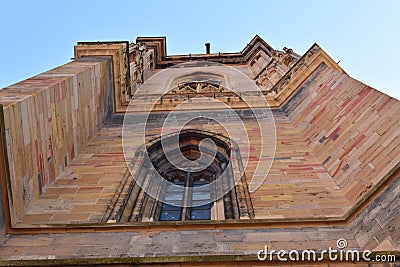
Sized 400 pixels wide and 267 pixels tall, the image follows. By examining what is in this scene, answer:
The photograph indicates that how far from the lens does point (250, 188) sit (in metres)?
7.96

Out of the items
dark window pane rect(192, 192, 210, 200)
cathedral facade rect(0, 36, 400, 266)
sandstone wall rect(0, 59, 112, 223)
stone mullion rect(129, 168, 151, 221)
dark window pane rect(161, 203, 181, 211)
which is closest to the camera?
cathedral facade rect(0, 36, 400, 266)

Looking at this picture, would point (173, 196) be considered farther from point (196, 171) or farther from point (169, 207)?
point (196, 171)

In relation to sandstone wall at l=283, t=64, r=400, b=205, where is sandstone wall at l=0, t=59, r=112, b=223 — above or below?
below

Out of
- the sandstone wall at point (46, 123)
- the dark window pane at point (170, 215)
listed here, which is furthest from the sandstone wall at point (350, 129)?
the sandstone wall at point (46, 123)

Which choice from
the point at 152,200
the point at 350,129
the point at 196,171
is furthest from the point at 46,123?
the point at 350,129

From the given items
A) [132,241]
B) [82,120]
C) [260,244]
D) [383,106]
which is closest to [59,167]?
[82,120]

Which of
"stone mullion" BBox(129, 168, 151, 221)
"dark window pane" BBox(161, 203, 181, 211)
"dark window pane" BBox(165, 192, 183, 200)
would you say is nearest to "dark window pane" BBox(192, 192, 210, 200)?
"dark window pane" BBox(165, 192, 183, 200)

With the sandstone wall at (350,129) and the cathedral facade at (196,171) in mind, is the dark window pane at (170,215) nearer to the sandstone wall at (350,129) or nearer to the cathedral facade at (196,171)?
the cathedral facade at (196,171)

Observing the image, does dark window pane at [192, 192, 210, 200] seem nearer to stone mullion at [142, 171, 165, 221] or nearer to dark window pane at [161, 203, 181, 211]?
dark window pane at [161, 203, 181, 211]

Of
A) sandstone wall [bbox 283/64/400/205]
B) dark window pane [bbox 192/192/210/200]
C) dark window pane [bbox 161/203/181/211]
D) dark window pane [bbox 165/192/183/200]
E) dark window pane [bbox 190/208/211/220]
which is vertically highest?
sandstone wall [bbox 283/64/400/205]

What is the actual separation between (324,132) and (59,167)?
18.8 feet

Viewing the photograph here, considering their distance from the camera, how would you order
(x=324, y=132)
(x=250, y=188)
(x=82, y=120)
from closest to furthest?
(x=250, y=188)
(x=324, y=132)
(x=82, y=120)

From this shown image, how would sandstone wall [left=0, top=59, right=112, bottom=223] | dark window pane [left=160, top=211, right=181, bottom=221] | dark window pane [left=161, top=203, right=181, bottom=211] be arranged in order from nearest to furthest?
sandstone wall [left=0, top=59, right=112, bottom=223] < dark window pane [left=160, top=211, right=181, bottom=221] < dark window pane [left=161, top=203, right=181, bottom=211]

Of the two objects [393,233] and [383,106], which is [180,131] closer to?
[383,106]
